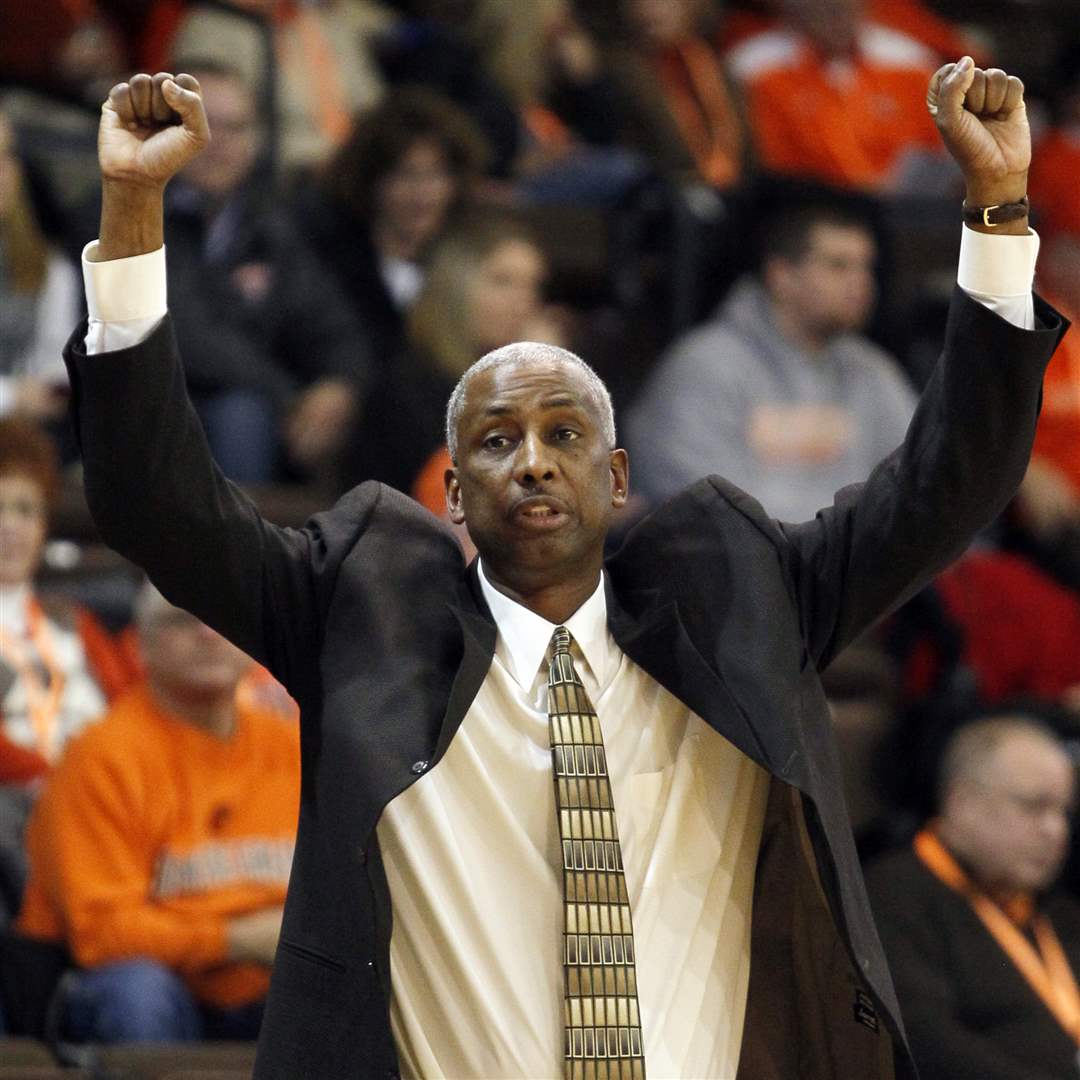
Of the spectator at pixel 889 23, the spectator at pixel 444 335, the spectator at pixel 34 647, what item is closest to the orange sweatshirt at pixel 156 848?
the spectator at pixel 34 647

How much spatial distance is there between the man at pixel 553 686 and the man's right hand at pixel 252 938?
5.38 feet

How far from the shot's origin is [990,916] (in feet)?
14.3

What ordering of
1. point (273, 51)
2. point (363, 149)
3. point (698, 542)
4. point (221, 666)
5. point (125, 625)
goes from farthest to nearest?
point (273, 51), point (363, 149), point (125, 625), point (221, 666), point (698, 542)

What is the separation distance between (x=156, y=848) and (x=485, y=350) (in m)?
1.68

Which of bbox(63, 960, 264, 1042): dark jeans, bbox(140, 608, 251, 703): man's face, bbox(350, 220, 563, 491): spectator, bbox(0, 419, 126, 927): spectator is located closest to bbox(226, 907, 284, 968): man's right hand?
bbox(63, 960, 264, 1042): dark jeans

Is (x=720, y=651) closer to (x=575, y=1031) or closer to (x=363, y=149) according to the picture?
(x=575, y=1031)

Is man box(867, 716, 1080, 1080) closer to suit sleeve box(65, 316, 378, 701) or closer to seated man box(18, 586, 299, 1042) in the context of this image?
seated man box(18, 586, 299, 1042)

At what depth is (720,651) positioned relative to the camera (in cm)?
214

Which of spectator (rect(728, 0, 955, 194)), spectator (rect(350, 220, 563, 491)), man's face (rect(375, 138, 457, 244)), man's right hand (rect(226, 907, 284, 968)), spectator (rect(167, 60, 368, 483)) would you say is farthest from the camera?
spectator (rect(728, 0, 955, 194))

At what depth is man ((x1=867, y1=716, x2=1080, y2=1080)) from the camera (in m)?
4.12

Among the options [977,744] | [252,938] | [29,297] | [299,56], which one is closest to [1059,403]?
[977,744]

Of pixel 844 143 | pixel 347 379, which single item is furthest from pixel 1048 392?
pixel 347 379

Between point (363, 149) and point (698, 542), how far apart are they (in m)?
3.55

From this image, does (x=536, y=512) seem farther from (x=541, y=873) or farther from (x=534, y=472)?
(x=541, y=873)
